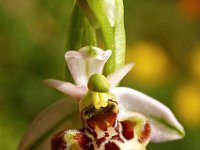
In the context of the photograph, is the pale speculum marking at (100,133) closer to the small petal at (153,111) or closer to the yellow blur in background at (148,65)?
the small petal at (153,111)

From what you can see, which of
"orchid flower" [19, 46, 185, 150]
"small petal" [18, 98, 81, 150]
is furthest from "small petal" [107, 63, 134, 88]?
"small petal" [18, 98, 81, 150]

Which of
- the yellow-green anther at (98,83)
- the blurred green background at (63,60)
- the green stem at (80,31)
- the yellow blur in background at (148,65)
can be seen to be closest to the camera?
the yellow-green anther at (98,83)

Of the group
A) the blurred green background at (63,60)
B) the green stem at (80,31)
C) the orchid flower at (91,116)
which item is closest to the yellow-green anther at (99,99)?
the orchid flower at (91,116)

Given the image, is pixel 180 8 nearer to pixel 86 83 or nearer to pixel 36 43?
pixel 36 43

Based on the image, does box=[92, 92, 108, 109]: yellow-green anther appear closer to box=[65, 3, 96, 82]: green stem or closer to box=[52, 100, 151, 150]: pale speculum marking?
box=[52, 100, 151, 150]: pale speculum marking

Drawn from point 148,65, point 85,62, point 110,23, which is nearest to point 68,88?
Answer: point 85,62

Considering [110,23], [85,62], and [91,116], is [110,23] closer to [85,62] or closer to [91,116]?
[85,62]
